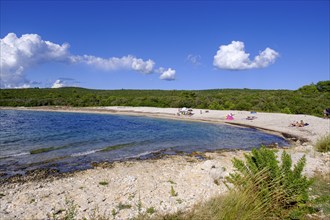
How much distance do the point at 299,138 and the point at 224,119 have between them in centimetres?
1555

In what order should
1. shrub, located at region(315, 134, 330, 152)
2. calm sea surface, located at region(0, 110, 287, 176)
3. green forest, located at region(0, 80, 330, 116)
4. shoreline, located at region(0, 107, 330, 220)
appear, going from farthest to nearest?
green forest, located at region(0, 80, 330, 116) → shrub, located at region(315, 134, 330, 152) → calm sea surface, located at region(0, 110, 287, 176) → shoreline, located at region(0, 107, 330, 220)

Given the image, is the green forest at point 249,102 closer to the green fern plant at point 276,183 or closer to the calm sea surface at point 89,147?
the calm sea surface at point 89,147

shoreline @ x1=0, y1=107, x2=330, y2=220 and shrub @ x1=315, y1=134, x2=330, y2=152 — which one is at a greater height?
shrub @ x1=315, y1=134, x2=330, y2=152

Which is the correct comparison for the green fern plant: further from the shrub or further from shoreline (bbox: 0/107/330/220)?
the shrub

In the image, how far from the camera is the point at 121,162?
14.6 meters

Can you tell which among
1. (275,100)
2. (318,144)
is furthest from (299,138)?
(275,100)

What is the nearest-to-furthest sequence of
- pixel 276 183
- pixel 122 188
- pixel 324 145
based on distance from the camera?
pixel 276 183
pixel 122 188
pixel 324 145

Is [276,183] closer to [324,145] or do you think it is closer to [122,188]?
[122,188]

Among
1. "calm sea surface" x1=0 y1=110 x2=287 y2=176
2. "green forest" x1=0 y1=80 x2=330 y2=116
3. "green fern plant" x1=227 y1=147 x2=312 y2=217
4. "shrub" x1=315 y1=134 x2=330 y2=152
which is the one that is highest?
"green forest" x1=0 y1=80 x2=330 y2=116

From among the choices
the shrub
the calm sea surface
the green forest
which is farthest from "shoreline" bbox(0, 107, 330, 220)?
the green forest

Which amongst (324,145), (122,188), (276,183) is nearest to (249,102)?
(324,145)

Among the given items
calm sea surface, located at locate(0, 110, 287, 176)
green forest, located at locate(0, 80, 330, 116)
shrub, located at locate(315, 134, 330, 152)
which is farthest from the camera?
green forest, located at locate(0, 80, 330, 116)

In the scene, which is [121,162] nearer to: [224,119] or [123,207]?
[123,207]

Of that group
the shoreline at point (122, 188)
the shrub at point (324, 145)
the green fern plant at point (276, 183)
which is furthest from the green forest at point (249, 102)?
the green fern plant at point (276, 183)
